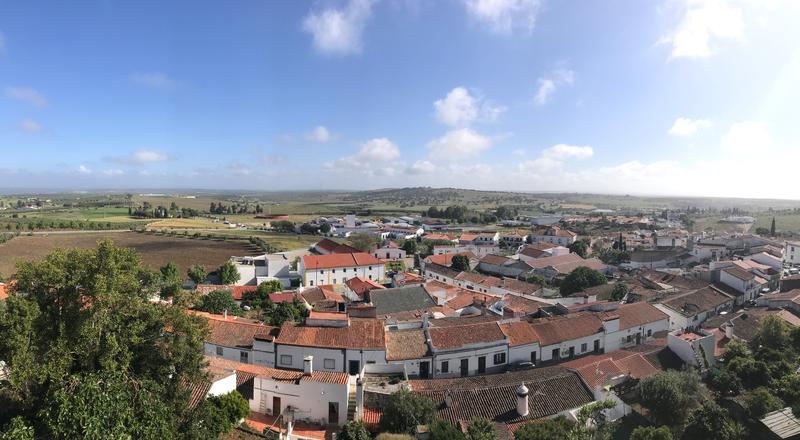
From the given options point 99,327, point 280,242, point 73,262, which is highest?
point 73,262

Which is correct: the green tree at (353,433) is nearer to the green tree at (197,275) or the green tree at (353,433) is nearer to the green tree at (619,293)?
the green tree at (619,293)

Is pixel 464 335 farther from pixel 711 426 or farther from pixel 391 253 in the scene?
pixel 391 253

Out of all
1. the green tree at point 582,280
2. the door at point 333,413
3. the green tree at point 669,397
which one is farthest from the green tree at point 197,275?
the green tree at point 669,397

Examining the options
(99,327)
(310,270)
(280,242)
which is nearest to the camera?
(99,327)

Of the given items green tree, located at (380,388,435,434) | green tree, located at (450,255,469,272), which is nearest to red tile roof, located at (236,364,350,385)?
green tree, located at (380,388,435,434)

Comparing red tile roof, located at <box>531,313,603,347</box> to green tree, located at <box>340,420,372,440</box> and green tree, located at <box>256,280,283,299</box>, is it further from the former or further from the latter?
green tree, located at <box>256,280,283,299</box>

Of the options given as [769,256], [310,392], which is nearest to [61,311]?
[310,392]

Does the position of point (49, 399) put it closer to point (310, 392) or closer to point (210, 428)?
point (210, 428)
